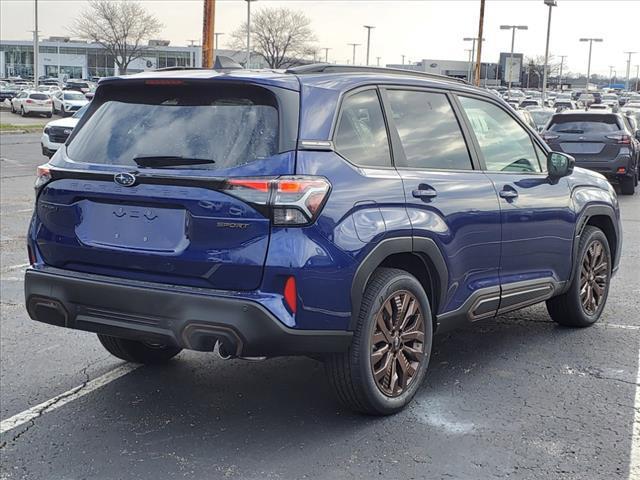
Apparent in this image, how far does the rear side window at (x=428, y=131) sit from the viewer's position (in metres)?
4.69

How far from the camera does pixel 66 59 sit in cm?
12206

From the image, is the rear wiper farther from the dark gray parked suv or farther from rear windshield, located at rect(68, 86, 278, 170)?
the dark gray parked suv

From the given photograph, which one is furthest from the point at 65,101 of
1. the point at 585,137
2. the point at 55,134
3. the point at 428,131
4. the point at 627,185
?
the point at 428,131

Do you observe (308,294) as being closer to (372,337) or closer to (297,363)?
(372,337)

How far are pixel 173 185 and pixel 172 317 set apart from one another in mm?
616

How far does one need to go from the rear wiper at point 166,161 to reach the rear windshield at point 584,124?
1364 centimetres

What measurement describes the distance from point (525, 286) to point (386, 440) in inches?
68.7

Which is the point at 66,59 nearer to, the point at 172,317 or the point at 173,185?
the point at 173,185

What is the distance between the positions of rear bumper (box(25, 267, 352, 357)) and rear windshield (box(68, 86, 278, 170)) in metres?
0.62

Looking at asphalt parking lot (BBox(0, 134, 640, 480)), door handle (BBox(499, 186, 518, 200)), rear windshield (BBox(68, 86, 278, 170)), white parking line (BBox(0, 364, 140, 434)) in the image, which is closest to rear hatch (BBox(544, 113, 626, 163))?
asphalt parking lot (BBox(0, 134, 640, 480))

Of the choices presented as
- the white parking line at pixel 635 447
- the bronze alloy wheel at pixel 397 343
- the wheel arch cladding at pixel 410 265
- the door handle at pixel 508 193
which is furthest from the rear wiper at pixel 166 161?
the white parking line at pixel 635 447

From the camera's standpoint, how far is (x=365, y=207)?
4.14 metres

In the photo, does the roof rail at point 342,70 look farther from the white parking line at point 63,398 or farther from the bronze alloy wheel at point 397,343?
the white parking line at point 63,398

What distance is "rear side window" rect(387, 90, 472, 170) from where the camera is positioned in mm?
4691
